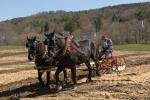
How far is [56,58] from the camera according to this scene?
57.5 ft

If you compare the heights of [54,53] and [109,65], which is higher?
[54,53]

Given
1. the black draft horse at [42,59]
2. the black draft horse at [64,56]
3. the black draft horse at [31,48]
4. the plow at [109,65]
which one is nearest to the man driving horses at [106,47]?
the plow at [109,65]

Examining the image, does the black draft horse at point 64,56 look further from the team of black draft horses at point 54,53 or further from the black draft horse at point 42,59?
the black draft horse at point 42,59

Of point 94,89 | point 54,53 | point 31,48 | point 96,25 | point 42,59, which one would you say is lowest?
point 94,89

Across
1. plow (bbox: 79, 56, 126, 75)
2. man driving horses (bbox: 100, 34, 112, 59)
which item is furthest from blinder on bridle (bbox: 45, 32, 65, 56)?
man driving horses (bbox: 100, 34, 112, 59)

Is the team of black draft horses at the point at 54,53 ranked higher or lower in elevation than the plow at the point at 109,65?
higher

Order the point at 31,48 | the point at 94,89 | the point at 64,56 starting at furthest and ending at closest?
the point at 64,56 < the point at 94,89 < the point at 31,48

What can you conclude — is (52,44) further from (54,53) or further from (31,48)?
(31,48)

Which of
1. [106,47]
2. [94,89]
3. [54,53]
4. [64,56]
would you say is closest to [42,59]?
[54,53]

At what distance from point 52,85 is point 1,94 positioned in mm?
2199

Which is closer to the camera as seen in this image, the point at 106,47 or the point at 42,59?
the point at 42,59

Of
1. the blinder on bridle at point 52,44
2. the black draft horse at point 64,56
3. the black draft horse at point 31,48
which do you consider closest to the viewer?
the black draft horse at point 31,48

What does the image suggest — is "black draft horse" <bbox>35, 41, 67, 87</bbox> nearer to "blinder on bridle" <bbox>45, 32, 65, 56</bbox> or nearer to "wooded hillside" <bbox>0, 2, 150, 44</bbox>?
"blinder on bridle" <bbox>45, 32, 65, 56</bbox>

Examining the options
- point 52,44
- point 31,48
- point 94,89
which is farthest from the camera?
point 52,44
